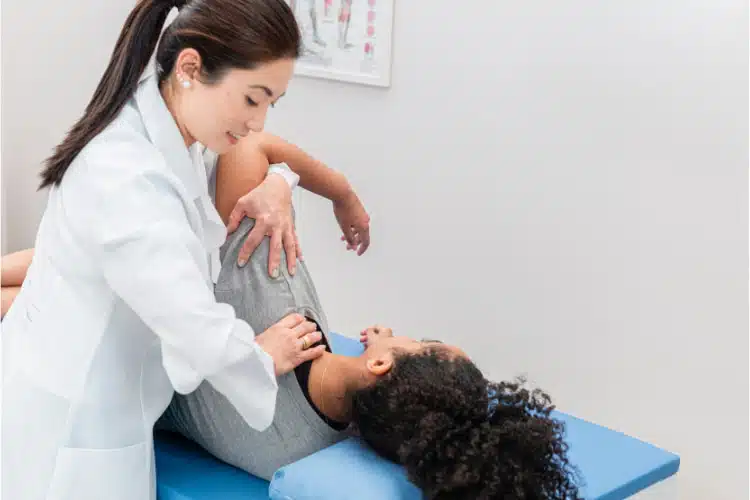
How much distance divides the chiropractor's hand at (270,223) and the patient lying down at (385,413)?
0.02 metres

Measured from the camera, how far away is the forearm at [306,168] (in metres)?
1.91

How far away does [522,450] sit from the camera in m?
1.35

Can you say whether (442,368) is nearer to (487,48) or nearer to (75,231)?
(75,231)

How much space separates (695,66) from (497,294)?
0.84 meters

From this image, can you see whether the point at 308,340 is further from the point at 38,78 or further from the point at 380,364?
the point at 38,78

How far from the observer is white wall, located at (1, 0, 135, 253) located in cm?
353

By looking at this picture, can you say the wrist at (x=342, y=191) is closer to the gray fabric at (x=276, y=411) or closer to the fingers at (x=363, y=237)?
the fingers at (x=363, y=237)

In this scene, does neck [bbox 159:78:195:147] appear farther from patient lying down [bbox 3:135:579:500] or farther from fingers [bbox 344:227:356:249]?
fingers [bbox 344:227:356:249]

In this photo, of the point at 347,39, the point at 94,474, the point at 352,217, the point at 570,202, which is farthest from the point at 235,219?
the point at 347,39

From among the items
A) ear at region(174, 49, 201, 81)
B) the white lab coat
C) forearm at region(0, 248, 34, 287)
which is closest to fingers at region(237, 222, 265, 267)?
the white lab coat

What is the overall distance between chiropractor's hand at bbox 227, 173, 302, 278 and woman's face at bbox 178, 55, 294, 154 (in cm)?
21

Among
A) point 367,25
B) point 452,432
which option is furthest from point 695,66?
point 452,432

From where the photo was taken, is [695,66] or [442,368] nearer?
[442,368]

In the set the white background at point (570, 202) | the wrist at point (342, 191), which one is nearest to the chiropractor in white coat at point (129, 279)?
the wrist at point (342, 191)
